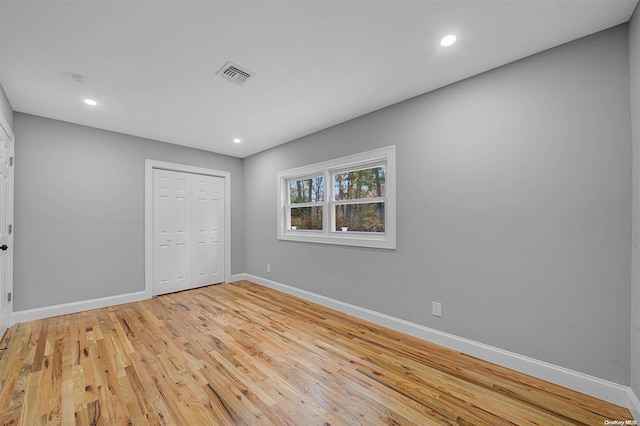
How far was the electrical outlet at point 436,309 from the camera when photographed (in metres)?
2.46

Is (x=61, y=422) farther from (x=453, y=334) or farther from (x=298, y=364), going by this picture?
(x=453, y=334)

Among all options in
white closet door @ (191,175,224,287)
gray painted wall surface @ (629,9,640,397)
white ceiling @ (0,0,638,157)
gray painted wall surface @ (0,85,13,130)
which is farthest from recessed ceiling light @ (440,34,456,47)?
white closet door @ (191,175,224,287)

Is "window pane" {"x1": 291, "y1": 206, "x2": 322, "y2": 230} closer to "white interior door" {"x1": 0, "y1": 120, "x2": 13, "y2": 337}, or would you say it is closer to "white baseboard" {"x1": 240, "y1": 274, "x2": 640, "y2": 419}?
"white baseboard" {"x1": 240, "y1": 274, "x2": 640, "y2": 419}

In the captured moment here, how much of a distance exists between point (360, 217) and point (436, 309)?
137cm

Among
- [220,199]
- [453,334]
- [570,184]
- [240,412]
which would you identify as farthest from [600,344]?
[220,199]

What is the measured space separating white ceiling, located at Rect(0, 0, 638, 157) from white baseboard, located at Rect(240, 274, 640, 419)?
2431 mm

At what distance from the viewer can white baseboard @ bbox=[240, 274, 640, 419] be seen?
5.44 feet

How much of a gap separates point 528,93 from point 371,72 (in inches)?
50.3

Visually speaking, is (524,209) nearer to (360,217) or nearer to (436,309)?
(436,309)

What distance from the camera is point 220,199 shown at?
16.0 ft

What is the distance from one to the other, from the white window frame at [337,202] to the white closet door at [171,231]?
5.55 ft

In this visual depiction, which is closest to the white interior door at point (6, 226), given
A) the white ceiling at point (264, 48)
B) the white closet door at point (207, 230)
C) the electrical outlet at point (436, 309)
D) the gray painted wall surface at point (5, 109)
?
the gray painted wall surface at point (5, 109)

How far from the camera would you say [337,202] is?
3.52 meters

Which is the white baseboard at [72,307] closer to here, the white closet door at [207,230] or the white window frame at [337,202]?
the white closet door at [207,230]
